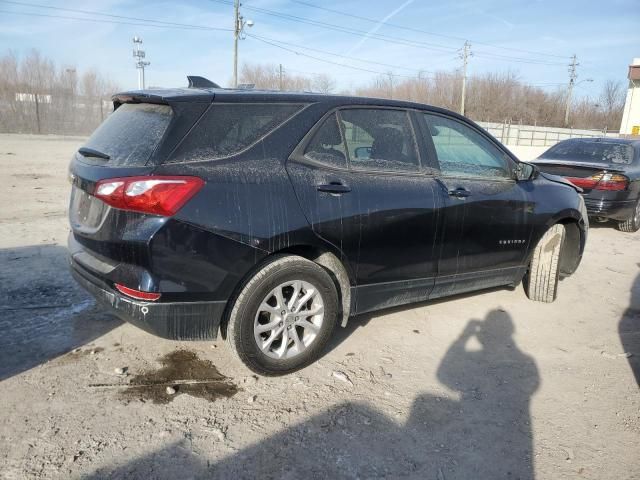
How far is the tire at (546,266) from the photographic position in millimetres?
4832

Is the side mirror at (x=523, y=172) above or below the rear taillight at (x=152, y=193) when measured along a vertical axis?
above

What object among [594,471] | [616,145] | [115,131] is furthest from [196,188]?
[616,145]

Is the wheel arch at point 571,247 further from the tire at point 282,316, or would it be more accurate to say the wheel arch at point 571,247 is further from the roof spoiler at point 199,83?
the roof spoiler at point 199,83

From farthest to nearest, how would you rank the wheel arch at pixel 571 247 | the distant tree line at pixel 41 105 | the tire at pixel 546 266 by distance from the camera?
the distant tree line at pixel 41 105 → the wheel arch at pixel 571 247 → the tire at pixel 546 266

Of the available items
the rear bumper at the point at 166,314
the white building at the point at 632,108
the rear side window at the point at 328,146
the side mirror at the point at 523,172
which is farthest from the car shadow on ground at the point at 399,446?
the white building at the point at 632,108

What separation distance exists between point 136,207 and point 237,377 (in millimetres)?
1303

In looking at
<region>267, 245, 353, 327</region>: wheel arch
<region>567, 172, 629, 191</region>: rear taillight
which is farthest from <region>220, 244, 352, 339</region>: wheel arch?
A: <region>567, 172, 629, 191</region>: rear taillight

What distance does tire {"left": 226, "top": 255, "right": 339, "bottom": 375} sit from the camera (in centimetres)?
306

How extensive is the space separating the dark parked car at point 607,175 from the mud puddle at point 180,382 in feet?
22.4

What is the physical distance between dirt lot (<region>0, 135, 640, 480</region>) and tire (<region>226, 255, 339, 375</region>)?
16cm

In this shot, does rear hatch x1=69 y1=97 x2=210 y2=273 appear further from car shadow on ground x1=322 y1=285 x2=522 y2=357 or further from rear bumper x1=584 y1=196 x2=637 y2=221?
rear bumper x1=584 y1=196 x2=637 y2=221

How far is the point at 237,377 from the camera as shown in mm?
3316

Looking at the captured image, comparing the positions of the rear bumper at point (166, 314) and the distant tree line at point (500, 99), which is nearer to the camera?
the rear bumper at point (166, 314)

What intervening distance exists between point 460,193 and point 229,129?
1.88m
